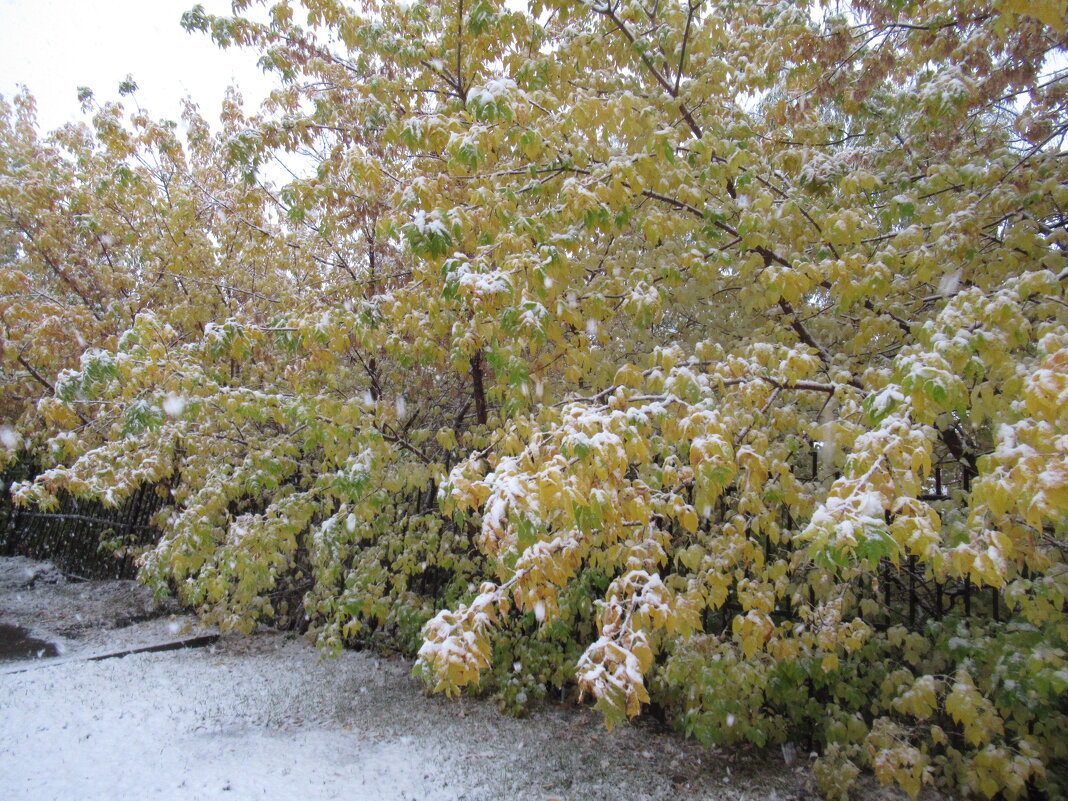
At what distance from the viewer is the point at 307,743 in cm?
384

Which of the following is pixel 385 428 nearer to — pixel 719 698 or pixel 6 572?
pixel 719 698

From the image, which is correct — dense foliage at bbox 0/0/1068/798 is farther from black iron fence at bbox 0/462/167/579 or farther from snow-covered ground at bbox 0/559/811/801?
black iron fence at bbox 0/462/167/579

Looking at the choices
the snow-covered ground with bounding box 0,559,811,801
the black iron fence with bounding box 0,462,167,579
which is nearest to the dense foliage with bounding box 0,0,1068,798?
the snow-covered ground with bounding box 0,559,811,801

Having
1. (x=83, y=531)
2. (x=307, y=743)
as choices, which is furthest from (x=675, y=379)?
(x=83, y=531)

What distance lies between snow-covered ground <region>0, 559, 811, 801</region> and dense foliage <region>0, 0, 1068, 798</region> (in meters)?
0.31

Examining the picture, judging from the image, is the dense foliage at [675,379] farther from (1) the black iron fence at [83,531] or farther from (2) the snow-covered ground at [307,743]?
(1) the black iron fence at [83,531]

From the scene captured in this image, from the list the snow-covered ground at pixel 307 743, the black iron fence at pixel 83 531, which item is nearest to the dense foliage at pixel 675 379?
the snow-covered ground at pixel 307 743

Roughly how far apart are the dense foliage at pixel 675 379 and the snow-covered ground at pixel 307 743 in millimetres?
Result: 306

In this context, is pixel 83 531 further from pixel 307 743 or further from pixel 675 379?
pixel 675 379

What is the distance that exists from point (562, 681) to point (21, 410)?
8844 millimetres

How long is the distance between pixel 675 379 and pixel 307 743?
10.2ft

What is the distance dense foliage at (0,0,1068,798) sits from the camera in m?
2.53

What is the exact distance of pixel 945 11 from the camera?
394cm

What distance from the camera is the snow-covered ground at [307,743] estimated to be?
332cm
